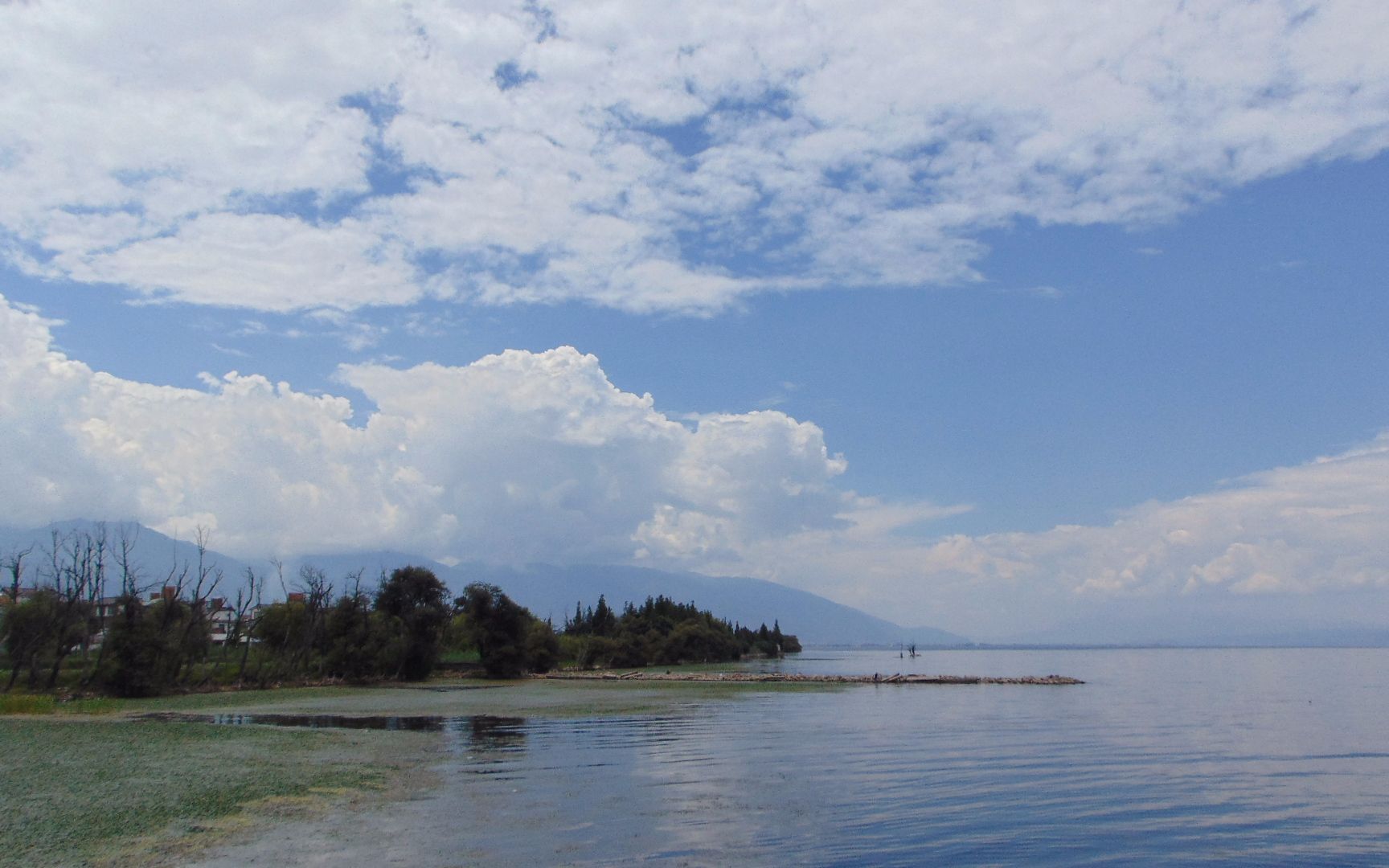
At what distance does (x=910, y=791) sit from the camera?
28.3 metres

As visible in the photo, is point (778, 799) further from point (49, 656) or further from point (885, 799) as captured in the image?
point (49, 656)

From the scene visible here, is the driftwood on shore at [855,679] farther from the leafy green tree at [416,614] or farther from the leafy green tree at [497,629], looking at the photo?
the leafy green tree at [416,614]

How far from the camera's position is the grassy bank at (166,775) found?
64.3 ft

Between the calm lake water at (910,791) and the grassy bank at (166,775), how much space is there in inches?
122

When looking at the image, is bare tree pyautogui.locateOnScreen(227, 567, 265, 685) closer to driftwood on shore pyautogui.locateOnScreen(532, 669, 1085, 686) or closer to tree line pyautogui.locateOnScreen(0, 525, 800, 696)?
tree line pyautogui.locateOnScreen(0, 525, 800, 696)

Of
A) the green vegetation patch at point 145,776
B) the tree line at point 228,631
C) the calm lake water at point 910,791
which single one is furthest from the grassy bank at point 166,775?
the tree line at point 228,631

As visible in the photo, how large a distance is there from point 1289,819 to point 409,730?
36.2 m

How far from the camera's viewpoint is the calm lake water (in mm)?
20578

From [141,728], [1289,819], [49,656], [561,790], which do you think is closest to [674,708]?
[141,728]

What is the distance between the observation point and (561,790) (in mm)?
27422

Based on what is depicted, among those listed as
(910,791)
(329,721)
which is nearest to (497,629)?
(329,721)

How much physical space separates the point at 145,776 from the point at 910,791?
22213mm

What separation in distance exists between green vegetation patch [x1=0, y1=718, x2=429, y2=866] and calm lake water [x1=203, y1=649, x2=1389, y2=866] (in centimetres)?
369

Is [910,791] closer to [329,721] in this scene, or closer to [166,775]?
[166,775]
